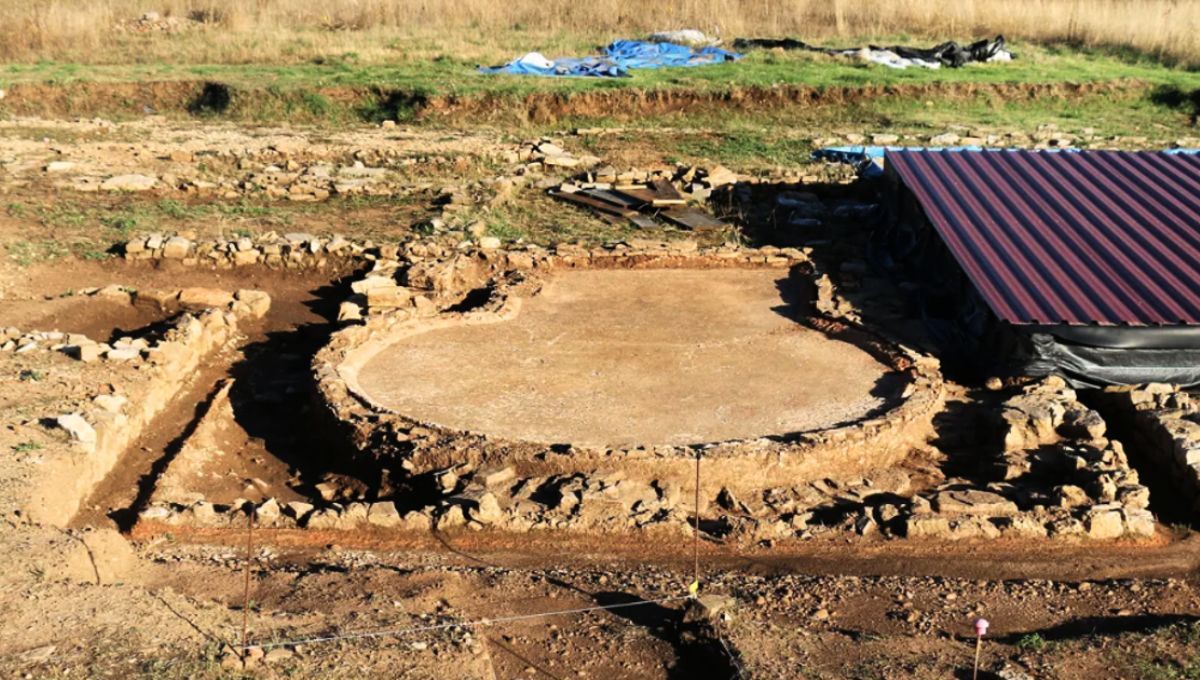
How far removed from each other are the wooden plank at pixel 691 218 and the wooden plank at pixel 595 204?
56 cm

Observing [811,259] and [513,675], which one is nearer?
[513,675]

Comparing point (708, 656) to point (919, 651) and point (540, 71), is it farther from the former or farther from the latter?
point (540, 71)

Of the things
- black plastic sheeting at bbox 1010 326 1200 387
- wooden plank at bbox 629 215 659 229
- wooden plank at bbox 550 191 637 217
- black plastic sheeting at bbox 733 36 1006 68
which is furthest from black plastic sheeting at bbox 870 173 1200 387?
black plastic sheeting at bbox 733 36 1006 68

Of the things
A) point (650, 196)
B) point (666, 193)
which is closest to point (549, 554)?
point (650, 196)

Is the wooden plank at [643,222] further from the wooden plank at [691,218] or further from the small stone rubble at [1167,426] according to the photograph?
the small stone rubble at [1167,426]

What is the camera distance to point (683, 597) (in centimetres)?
823

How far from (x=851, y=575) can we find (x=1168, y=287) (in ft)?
18.6

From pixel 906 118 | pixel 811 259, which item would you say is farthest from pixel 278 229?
pixel 906 118

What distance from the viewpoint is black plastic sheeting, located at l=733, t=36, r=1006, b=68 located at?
28094 mm

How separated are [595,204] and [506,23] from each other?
1500 centimetres

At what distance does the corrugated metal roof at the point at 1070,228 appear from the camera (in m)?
11.9

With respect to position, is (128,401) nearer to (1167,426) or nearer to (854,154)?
(1167,426)

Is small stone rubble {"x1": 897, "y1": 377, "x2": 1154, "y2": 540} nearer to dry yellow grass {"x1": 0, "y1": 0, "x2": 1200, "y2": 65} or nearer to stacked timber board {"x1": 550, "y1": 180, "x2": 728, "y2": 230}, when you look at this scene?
stacked timber board {"x1": 550, "y1": 180, "x2": 728, "y2": 230}

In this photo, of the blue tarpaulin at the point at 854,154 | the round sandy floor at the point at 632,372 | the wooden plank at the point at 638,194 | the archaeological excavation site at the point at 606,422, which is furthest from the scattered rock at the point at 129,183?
the blue tarpaulin at the point at 854,154
